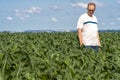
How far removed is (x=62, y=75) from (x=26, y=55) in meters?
2.53

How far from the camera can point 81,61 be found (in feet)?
24.9

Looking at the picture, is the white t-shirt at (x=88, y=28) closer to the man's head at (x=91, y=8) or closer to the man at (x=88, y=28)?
the man at (x=88, y=28)

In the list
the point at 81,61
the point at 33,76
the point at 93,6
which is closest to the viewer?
the point at 33,76

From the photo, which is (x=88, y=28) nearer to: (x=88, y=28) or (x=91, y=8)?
(x=88, y=28)

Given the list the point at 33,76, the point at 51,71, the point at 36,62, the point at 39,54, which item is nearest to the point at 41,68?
the point at 36,62

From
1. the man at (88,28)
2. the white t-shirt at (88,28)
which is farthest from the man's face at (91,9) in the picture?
the white t-shirt at (88,28)

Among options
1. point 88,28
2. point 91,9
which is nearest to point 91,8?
point 91,9

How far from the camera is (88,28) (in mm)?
10406

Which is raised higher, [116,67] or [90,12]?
[90,12]

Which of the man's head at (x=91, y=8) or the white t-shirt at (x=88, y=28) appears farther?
the white t-shirt at (x=88, y=28)

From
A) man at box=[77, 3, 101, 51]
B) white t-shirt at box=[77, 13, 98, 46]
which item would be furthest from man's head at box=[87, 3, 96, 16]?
white t-shirt at box=[77, 13, 98, 46]

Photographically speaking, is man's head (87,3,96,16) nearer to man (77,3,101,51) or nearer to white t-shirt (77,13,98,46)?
man (77,3,101,51)

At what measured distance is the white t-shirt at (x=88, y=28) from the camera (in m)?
10.3

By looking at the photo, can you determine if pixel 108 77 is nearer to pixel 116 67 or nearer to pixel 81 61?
pixel 116 67
